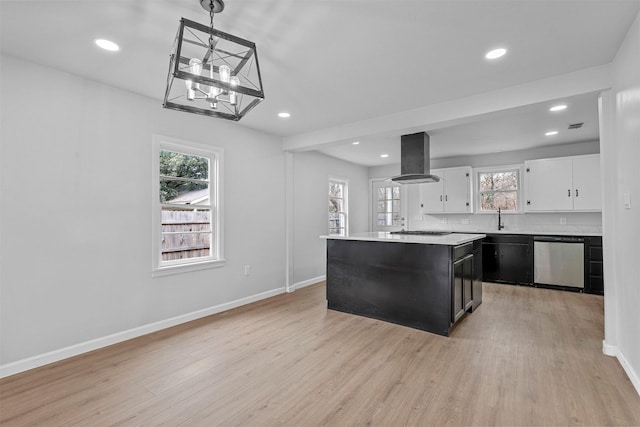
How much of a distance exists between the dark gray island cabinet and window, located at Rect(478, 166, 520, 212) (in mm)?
2517

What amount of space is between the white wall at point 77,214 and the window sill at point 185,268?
8 cm

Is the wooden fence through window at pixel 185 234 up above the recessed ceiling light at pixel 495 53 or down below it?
below

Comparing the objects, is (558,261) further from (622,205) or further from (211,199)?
(211,199)

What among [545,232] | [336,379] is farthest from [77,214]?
[545,232]

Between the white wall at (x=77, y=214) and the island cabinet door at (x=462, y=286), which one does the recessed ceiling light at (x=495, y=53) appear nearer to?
the island cabinet door at (x=462, y=286)

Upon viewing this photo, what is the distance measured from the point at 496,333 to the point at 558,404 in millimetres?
1267

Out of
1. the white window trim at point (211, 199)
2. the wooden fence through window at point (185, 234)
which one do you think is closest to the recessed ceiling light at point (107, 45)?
the white window trim at point (211, 199)

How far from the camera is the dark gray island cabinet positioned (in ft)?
10.6

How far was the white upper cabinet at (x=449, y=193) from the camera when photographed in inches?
247

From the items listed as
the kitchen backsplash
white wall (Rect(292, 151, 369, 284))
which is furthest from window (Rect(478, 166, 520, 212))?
white wall (Rect(292, 151, 369, 284))

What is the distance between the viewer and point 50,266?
269cm

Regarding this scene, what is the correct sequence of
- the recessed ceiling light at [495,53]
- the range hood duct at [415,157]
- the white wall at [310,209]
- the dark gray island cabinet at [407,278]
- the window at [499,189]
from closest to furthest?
the recessed ceiling light at [495,53] → the dark gray island cabinet at [407,278] → the range hood duct at [415,157] → the white wall at [310,209] → the window at [499,189]

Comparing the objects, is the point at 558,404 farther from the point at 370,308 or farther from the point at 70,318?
the point at 70,318

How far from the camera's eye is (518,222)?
6.03m
